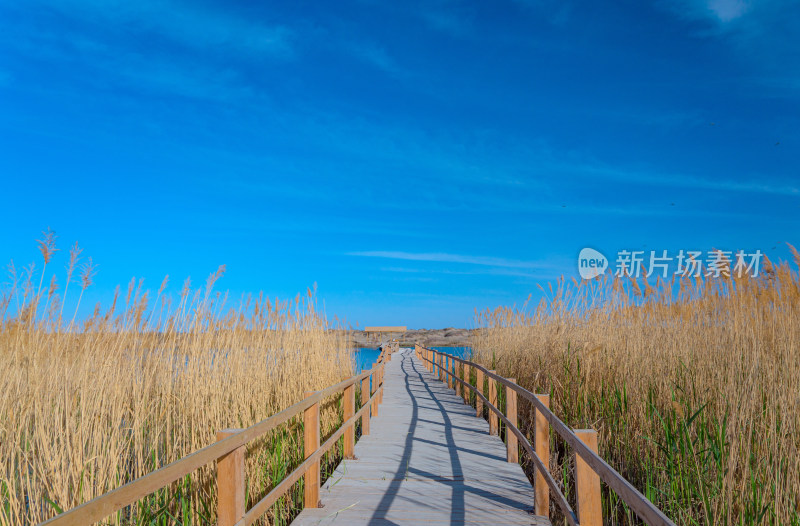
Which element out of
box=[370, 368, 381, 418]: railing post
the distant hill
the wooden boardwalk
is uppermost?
the distant hill

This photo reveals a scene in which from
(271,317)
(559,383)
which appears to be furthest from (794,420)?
(271,317)

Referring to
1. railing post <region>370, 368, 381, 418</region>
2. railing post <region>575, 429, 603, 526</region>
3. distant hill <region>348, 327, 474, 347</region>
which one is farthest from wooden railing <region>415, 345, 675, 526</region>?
distant hill <region>348, 327, 474, 347</region>

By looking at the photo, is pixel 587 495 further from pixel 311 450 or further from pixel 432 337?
pixel 432 337

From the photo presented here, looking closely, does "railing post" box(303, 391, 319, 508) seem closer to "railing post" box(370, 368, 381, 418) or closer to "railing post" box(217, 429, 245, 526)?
"railing post" box(217, 429, 245, 526)

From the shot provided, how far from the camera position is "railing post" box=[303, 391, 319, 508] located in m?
4.44

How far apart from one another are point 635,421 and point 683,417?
0.85 meters

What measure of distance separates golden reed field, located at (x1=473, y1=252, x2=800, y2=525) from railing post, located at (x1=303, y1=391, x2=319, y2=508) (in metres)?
2.22

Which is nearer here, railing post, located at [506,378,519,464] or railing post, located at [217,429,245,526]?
railing post, located at [217,429,245,526]

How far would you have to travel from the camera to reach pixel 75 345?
5109 mm

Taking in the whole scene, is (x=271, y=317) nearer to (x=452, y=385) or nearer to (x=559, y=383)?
(x=559, y=383)

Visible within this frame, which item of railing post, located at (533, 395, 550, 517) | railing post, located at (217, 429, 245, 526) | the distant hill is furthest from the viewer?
the distant hill

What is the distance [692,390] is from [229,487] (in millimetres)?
3956

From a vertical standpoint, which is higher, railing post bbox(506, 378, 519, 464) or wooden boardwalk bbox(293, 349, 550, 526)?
railing post bbox(506, 378, 519, 464)

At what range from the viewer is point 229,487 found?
2.82 metres
